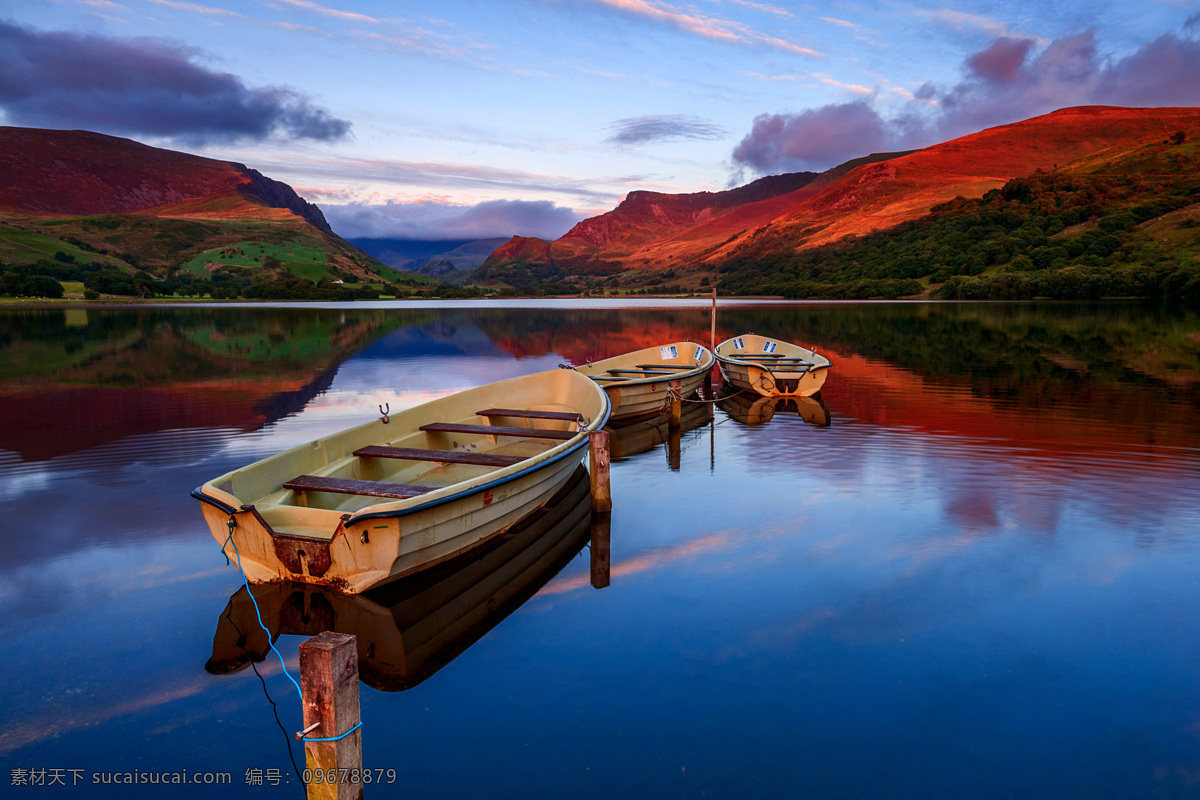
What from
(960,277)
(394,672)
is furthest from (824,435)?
(960,277)

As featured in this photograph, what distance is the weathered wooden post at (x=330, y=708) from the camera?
4.66 m

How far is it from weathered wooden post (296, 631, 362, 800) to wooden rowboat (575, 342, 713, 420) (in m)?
17.5

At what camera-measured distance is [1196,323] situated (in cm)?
5828

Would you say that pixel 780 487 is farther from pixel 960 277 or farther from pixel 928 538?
pixel 960 277

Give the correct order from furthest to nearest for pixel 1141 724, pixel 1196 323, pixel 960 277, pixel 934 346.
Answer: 1. pixel 960 277
2. pixel 1196 323
3. pixel 934 346
4. pixel 1141 724

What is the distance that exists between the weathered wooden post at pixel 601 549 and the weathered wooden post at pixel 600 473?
219 mm

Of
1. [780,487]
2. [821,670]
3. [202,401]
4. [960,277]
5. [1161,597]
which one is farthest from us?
[960,277]

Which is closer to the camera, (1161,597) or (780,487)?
(1161,597)

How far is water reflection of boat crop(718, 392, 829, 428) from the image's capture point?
78.9 feet

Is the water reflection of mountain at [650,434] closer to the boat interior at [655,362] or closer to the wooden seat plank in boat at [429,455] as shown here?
the boat interior at [655,362]

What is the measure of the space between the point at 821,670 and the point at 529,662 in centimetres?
344

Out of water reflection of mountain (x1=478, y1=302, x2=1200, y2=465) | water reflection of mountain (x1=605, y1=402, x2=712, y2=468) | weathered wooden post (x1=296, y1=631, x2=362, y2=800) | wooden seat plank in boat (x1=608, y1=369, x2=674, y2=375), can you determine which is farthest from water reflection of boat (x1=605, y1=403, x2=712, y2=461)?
weathered wooden post (x1=296, y1=631, x2=362, y2=800)

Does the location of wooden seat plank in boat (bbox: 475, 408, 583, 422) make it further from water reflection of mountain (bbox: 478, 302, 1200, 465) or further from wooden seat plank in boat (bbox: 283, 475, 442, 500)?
water reflection of mountain (bbox: 478, 302, 1200, 465)

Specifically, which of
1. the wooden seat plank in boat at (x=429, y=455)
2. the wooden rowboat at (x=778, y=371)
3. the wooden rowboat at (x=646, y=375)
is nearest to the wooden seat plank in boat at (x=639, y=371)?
the wooden rowboat at (x=646, y=375)
